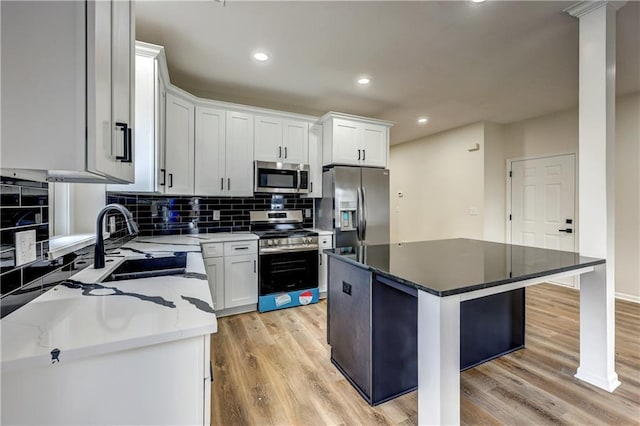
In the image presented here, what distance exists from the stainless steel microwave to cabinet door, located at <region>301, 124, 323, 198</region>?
4.6 inches

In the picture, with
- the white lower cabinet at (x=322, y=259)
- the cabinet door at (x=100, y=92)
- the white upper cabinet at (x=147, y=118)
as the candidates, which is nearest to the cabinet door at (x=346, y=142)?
the white lower cabinet at (x=322, y=259)

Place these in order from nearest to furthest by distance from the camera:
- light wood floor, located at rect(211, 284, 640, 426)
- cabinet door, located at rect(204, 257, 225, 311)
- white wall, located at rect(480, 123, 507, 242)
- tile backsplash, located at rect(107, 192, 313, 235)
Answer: light wood floor, located at rect(211, 284, 640, 426) < cabinet door, located at rect(204, 257, 225, 311) < tile backsplash, located at rect(107, 192, 313, 235) < white wall, located at rect(480, 123, 507, 242)

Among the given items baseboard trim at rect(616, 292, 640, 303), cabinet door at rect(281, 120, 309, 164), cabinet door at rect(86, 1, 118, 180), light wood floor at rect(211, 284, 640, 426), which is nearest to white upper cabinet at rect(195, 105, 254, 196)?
Result: cabinet door at rect(281, 120, 309, 164)

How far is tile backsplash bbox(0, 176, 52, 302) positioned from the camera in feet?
3.19

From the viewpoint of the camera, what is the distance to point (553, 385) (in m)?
1.99

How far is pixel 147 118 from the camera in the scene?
2.32 meters

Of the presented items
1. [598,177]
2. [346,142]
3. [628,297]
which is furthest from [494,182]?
[598,177]

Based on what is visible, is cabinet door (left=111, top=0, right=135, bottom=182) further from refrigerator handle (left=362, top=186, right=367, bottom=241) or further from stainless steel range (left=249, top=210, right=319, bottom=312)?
refrigerator handle (left=362, top=186, right=367, bottom=241)

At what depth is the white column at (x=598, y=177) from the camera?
1938 millimetres

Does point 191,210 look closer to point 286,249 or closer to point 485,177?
point 286,249

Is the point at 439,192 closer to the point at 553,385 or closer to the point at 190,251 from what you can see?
the point at 553,385

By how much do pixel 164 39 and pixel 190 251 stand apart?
177 centimetres

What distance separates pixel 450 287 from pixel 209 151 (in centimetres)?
293

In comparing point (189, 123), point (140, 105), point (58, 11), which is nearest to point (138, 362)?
point (58, 11)
